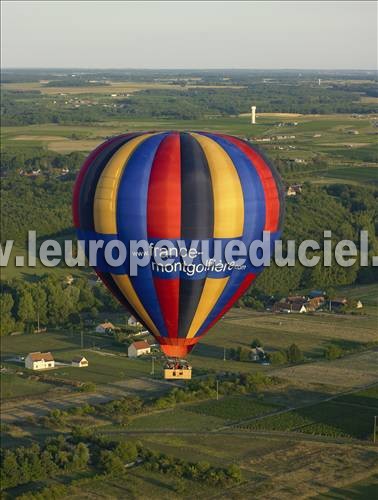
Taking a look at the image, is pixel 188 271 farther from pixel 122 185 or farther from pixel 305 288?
pixel 305 288

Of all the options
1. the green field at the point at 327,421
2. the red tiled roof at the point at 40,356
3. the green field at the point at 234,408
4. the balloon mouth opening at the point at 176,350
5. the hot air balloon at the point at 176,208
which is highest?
the hot air balloon at the point at 176,208

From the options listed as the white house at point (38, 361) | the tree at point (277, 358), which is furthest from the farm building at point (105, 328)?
the tree at point (277, 358)

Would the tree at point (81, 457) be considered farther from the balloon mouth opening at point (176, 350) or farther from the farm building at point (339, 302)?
the farm building at point (339, 302)

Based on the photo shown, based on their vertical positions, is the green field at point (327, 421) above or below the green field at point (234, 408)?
above

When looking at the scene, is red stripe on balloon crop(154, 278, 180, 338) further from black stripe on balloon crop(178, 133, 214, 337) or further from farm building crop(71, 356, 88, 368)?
farm building crop(71, 356, 88, 368)

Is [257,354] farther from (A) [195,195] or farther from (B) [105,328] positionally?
(A) [195,195]
